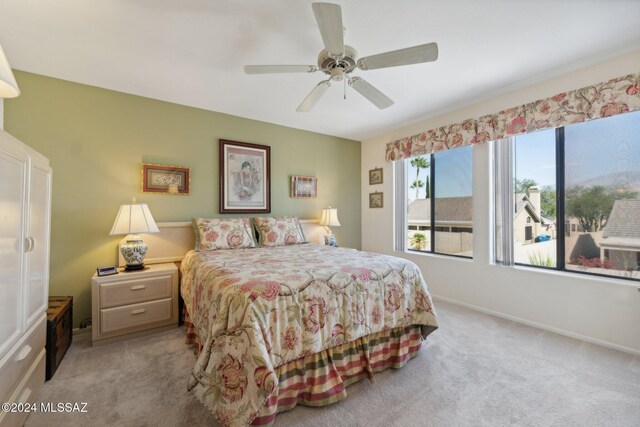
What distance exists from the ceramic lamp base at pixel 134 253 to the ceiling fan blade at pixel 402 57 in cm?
265

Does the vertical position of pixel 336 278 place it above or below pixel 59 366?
above

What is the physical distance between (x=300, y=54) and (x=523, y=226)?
302 centimetres

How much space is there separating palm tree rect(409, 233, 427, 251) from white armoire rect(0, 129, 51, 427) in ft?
13.7

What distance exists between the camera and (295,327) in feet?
Result: 5.25

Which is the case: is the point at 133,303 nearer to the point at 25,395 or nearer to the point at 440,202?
the point at 25,395

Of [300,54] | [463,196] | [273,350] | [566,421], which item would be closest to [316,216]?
[463,196]

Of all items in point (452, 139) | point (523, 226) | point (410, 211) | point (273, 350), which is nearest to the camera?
point (273, 350)

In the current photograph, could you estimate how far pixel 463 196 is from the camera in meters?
3.60

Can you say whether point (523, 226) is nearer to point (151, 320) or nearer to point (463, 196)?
point (463, 196)

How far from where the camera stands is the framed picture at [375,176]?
15.4ft

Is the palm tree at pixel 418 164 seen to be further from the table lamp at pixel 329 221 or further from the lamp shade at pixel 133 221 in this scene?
the lamp shade at pixel 133 221

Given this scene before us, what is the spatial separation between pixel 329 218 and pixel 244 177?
1386 millimetres

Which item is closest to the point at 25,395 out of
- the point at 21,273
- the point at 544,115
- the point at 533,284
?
the point at 21,273

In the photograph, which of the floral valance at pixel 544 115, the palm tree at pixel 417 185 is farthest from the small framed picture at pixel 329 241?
the floral valance at pixel 544 115
